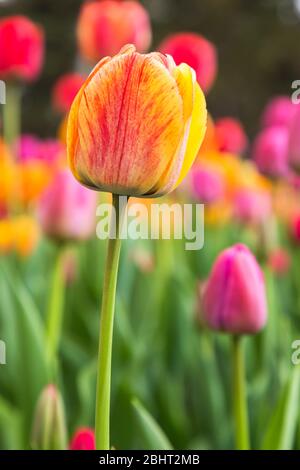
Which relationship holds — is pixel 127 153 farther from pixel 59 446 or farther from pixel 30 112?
pixel 30 112

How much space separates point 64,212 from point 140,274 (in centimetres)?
34

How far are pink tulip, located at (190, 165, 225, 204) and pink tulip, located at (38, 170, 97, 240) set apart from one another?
0.46m

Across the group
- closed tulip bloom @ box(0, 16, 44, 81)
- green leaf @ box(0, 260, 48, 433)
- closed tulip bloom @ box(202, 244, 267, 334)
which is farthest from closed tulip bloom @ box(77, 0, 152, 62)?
closed tulip bloom @ box(202, 244, 267, 334)

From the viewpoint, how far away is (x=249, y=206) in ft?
4.51

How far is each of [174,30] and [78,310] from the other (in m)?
9.84

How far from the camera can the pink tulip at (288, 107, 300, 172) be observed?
0.73m

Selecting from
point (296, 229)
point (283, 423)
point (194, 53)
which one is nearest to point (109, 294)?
point (283, 423)

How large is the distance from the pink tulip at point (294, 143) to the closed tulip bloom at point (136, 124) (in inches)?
14.1

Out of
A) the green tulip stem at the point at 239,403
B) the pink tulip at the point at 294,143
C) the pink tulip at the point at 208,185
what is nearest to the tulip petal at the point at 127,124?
the green tulip stem at the point at 239,403

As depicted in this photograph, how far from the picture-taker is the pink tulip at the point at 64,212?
93cm

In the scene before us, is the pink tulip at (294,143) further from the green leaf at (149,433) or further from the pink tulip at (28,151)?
the pink tulip at (28,151)

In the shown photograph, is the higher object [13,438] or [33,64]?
[33,64]

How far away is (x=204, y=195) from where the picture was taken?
1.38 m
